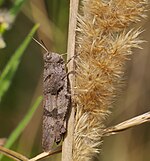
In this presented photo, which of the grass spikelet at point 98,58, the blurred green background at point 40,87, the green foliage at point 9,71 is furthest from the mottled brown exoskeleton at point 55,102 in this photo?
the blurred green background at point 40,87

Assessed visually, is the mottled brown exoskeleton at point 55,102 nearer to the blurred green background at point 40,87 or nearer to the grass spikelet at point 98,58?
the grass spikelet at point 98,58

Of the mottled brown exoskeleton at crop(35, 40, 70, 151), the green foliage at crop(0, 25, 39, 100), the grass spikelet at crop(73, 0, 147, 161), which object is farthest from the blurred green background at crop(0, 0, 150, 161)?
the grass spikelet at crop(73, 0, 147, 161)

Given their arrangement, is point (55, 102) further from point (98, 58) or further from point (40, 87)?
point (40, 87)

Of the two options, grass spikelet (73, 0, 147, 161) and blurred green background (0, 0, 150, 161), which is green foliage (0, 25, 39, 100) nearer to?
grass spikelet (73, 0, 147, 161)

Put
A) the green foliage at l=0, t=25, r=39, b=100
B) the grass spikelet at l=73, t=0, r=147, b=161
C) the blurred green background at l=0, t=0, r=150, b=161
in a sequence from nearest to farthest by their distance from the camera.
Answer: the grass spikelet at l=73, t=0, r=147, b=161, the green foliage at l=0, t=25, r=39, b=100, the blurred green background at l=0, t=0, r=150, b=161

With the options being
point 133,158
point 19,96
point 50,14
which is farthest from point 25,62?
point 133,158

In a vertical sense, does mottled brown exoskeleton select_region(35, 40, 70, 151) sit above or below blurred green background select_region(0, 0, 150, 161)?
below

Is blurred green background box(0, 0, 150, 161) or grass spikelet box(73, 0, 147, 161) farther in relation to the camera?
blurred green background box(0, 0, 150, 161)

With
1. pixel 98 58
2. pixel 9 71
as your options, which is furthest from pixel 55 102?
pixel 9 71
